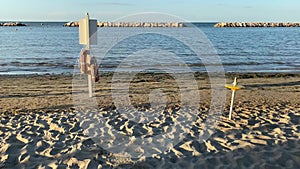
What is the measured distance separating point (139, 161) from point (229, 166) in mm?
1465

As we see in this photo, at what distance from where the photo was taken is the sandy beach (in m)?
4.95

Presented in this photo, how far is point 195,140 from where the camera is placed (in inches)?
231

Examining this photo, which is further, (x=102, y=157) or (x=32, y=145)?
(x=32, y=145)

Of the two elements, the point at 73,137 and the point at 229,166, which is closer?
the point at 229,166

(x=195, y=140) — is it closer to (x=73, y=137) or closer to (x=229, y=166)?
(x=229, y=166)

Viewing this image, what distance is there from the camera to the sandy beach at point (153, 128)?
4.95 metres

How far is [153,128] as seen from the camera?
21.7 ft

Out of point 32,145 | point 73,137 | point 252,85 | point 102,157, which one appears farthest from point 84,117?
point 252,85

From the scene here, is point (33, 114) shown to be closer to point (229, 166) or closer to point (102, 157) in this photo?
point (102, 157)

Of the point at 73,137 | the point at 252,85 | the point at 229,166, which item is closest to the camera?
the point at 229,166

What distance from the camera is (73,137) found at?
6.01m

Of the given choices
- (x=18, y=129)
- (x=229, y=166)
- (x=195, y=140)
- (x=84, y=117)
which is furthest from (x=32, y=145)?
(x=229, y=166)

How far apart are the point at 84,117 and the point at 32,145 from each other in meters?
1.90

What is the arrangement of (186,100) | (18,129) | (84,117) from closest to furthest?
1. (18,129)
2. (84,117)
3. (186,100)
